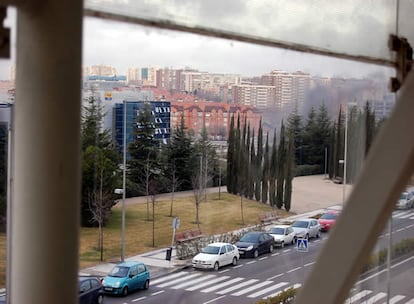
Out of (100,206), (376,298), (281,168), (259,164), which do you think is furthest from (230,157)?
(376,298)

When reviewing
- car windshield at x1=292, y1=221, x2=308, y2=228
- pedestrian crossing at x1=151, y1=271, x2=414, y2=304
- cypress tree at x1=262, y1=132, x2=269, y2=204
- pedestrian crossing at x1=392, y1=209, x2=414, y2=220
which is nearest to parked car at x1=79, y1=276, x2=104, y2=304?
pedestrian crossing at x1=151, y1=271, x2=414, y2=304

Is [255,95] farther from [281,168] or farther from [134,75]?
[134,75]

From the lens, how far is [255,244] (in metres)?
1.75

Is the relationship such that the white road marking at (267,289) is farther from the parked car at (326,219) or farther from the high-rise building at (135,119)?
the high-rise building at (135,119)

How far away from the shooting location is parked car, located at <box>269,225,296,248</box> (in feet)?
5.95

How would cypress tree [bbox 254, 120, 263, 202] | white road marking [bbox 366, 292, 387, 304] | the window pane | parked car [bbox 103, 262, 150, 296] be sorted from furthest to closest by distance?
white road marking [bbox 366, 292, 387, 304], cypress tree [bbox 254, 120, 263, 202], parked car [bbox 103, 262, 150, 296], the window pane

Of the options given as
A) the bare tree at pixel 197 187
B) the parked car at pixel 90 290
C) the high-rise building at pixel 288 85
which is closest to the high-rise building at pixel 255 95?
the high-rise building at pixel 288 85

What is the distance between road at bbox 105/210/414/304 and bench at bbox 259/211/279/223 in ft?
0.31

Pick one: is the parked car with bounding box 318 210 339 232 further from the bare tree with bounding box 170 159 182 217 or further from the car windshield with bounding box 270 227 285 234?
the bare tree with bounding box 170 159 182 217

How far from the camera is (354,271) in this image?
0.85 metres

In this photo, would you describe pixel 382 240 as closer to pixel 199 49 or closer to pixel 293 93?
pixel 293 93

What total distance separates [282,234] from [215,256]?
11.6 inches

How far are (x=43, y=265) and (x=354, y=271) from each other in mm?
474

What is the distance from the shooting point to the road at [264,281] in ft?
5.06
